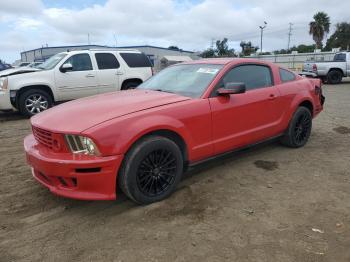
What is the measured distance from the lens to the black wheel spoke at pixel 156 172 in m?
3.69

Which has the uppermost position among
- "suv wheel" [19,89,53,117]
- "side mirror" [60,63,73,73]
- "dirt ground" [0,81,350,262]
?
"side mirror" [60,63,73,73]

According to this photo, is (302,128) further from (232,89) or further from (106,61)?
(106,61)

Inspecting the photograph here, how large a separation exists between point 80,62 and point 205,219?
757 centimetres

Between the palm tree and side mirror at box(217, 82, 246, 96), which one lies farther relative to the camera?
the palm tree

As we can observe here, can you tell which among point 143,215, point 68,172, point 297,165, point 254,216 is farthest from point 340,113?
point 68,172

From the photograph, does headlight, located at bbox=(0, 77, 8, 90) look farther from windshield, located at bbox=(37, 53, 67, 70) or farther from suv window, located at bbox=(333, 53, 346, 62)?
suv window, located at bbox=(333, 53, 346, 62)

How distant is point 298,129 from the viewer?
19.1 feet

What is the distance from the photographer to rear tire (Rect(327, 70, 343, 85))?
18781mm

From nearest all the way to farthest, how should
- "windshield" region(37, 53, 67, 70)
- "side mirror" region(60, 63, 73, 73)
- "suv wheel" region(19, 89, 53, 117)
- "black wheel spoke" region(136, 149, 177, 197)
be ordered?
1. "black wheel spoke" region(136, 149, 177, 197)
2. "suv wheel" region(19, 89, 53, 117)
3. "side mirror" region(60, 63, 73, 73)
4. "windshield" region(37, 53, 67, 70)

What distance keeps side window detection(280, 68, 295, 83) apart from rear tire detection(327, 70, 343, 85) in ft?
47.5

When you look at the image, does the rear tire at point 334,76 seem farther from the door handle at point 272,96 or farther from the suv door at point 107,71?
the door handle at point 272,96

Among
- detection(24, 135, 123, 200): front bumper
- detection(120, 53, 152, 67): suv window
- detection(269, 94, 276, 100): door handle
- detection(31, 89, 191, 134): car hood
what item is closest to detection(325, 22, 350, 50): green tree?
detection(120, 53, 152, 67): suv window

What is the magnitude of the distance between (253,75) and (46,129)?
298 cm

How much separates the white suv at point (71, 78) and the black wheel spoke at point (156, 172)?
21.2 feet
